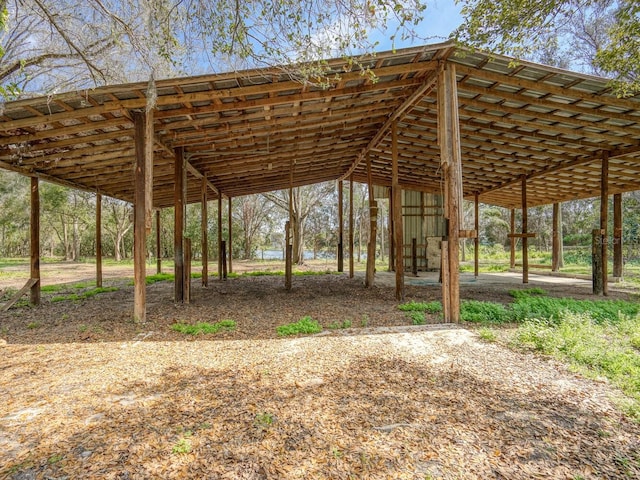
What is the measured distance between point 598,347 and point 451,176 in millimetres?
2690

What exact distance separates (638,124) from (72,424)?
934 cm

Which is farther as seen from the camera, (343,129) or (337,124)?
(343,129)

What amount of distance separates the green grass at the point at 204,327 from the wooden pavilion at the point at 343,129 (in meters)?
0.76

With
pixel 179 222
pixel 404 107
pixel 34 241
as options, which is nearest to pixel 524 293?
pixel 404 107

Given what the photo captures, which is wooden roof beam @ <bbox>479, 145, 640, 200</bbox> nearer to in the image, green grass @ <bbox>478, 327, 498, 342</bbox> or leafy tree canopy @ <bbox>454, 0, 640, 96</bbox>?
leafy tree canopy @ <bbox>454, 0, 640, 96</bbox>

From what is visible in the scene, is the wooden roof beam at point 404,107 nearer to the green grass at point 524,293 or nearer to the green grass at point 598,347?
the green grass at point 598,347

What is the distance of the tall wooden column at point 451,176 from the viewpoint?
15.7 ft

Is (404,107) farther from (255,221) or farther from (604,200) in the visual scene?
(255,221)

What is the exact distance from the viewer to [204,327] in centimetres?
477

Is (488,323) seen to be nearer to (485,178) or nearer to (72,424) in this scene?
(72,424)

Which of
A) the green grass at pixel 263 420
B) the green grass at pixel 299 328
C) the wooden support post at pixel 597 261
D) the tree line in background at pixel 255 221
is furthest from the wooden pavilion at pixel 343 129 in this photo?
the tree line in background at pixel 255 221

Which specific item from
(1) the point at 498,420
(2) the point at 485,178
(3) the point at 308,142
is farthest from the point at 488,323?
(2) the point at 485,178

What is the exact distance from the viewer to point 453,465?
5.80 ft

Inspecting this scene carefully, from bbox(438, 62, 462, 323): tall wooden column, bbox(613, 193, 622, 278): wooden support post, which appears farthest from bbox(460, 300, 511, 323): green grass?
bbox(613, 193, 622, 278): wooden support post
